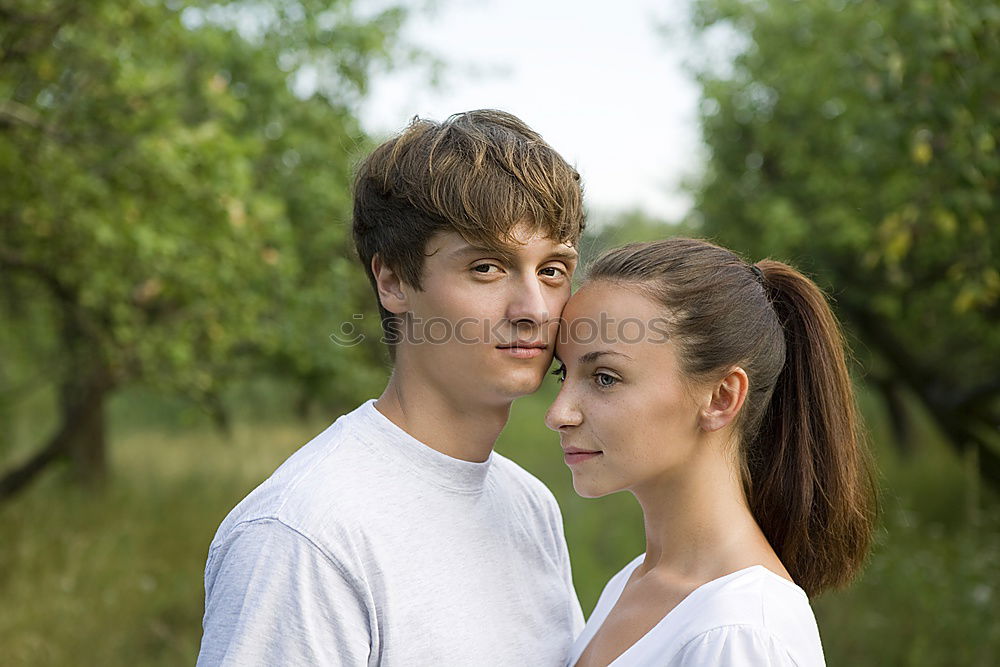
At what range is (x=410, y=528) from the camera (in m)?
1.96

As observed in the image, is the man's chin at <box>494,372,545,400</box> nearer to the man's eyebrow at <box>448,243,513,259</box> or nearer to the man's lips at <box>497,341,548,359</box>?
the man's lips at <box>497,341,548,359</box>

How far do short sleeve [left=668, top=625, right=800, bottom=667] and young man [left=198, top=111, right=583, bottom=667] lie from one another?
0.45 m

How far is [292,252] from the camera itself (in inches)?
339

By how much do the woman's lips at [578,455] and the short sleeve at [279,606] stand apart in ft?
1.96

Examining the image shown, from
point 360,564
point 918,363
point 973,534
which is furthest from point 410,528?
point 918,363

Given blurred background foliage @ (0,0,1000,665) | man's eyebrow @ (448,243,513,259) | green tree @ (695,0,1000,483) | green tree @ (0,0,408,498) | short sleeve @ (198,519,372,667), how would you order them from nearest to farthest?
short sleeve @ (198,519,372,667), man's eyebrow @ (448,243,513,259), green tree @ (695,0,1000,483), blurred background foliage @ (0,0,1000,665), green tree @ (0,0,408,498)

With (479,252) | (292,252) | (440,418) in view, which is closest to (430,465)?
(440,418)

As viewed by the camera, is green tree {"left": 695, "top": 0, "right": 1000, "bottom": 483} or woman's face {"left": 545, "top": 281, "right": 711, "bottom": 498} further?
green tree {"left": 695, "top": 0, "right": 1000, "bottom": 483}

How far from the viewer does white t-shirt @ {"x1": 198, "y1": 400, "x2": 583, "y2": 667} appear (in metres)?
1.72

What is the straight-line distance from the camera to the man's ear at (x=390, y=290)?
2.15 meters

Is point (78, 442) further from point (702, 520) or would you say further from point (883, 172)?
point (702, 520)

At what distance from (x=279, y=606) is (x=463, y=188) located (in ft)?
2.93

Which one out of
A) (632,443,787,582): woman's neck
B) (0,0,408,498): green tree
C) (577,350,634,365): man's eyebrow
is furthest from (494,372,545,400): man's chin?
(0,0,408,498): green tree

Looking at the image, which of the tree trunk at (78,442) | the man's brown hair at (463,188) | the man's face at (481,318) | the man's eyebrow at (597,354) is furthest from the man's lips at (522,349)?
the tree trunk at (78,442)
